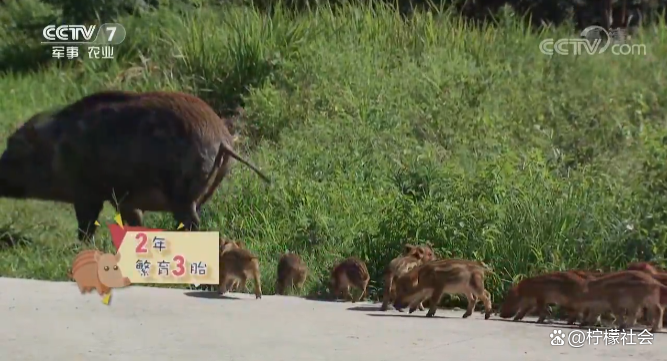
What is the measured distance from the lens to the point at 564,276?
6.66 m

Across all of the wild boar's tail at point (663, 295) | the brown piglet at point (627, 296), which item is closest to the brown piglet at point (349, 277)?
the brown piglet at point (627, 296)

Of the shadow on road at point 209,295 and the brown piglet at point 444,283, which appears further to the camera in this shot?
the shadow on road at point 209,295

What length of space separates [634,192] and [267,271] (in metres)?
2.62

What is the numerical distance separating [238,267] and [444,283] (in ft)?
4.51

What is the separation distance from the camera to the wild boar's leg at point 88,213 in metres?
9.90

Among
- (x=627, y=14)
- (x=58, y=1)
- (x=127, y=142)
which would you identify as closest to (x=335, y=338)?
(x=127, y=142)

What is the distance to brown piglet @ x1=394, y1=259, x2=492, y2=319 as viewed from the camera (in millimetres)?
6805

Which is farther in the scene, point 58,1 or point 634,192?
point 58,1

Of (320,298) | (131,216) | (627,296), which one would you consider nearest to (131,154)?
(131,216)

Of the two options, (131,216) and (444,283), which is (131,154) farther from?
(444,283)

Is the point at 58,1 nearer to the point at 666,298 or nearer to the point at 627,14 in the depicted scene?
the point at 627,14

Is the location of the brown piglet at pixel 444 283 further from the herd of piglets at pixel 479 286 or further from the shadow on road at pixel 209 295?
the shadow on road at pixel 209 295

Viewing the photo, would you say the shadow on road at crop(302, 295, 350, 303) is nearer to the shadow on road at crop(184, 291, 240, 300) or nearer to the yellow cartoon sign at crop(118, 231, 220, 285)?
the shadow on road at crop(184, 291, 240, 300)

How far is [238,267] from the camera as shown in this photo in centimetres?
745
